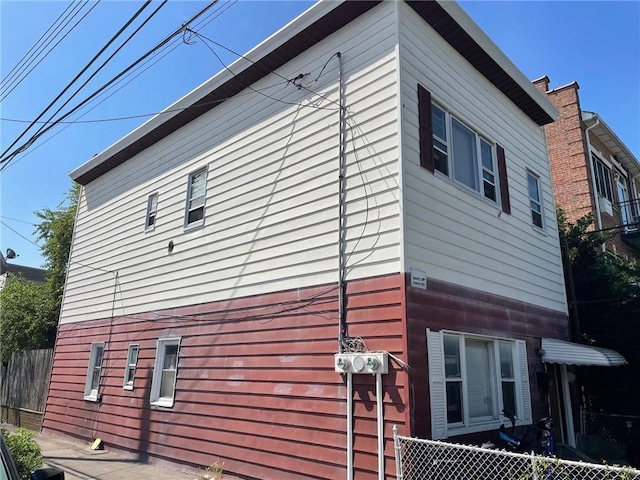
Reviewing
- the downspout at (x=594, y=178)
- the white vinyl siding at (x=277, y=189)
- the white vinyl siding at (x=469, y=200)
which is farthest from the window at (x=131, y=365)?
the downspout at (x=594, y=178)

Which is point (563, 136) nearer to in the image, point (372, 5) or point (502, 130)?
point (502, 130)

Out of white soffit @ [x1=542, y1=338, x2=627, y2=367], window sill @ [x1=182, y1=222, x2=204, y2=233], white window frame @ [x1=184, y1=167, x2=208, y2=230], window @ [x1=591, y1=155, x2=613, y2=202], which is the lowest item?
white soffit @ [x1=542, y1=338, x2=627, y2=367]

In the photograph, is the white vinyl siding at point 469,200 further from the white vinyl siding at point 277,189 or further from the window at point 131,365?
the window at point 131,365

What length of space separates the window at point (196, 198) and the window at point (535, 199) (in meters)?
6.71

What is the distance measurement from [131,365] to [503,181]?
851cm

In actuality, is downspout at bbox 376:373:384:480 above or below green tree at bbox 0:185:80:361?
below

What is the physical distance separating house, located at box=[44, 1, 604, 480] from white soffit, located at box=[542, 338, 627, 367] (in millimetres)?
76

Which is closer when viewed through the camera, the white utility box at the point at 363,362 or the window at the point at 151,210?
the white utility box at the point at 363,362

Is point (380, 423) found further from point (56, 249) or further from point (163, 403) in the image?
point (56, 249)

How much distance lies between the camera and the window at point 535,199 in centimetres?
993

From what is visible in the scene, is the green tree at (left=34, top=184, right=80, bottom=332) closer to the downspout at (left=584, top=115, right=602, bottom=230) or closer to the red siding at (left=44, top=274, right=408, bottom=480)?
the red siding at (left=44, top=274, right=408, bottom=480)

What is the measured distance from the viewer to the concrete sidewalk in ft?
25.8

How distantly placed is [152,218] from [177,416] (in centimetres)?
462

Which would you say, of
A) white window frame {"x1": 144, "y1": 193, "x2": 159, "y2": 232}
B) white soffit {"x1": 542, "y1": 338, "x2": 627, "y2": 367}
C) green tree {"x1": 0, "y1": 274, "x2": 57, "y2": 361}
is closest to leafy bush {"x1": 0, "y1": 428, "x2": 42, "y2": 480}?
white window frame {"x1": 144, "y1": 193, "x2": 159, "y2": 232}
